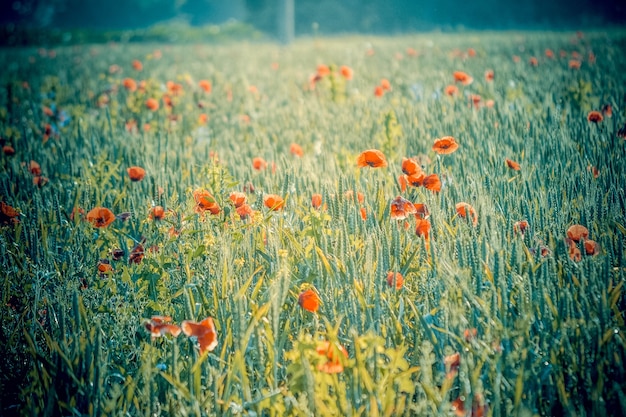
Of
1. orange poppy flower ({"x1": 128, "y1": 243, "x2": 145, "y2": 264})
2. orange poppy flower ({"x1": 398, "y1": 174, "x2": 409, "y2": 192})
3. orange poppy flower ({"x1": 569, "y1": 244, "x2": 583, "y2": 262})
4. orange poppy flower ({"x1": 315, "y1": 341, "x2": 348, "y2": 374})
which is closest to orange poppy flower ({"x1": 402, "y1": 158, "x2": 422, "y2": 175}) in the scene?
orange poppy flower ({"x1": 398, "y1": 174, "x2": 409, "y2": 192})

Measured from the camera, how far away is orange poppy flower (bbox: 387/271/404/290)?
1.28 metres

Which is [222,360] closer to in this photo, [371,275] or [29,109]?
[371,275]

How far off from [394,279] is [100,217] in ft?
3.42

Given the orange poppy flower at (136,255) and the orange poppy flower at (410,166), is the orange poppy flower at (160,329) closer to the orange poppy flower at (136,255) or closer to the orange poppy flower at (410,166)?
the orange poppy flower at (136,255)

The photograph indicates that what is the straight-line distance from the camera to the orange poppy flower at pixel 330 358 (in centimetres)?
99

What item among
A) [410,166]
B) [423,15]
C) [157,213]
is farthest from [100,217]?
[423,15]

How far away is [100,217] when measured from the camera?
1.64 metres

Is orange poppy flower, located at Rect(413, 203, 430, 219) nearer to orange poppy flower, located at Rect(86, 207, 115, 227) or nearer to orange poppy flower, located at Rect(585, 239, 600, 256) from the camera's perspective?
orange poppy flower, located at Rect(585, 239, 600, 256)

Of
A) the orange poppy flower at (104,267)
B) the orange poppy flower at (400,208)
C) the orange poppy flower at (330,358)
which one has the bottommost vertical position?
the orange poppy flower at (330,358)

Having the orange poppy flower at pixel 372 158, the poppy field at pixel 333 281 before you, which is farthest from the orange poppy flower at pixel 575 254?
the orange poppy flower at pixel 372 158

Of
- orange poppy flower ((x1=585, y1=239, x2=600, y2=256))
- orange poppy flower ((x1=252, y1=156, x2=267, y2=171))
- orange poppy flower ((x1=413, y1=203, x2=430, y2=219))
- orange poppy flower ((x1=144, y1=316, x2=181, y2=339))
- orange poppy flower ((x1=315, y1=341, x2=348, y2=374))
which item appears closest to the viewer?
orange poppy flower ((x1=315, y1=341, x2=348, y2=374))

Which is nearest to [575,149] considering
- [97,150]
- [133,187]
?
[133,187]

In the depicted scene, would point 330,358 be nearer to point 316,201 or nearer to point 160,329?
point 160,329

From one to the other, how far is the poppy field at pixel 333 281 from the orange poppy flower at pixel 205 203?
1cm
